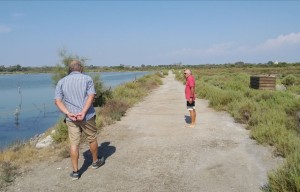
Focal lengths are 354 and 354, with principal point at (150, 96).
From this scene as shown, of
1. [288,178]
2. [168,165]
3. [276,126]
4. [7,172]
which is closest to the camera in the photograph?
[288,178]

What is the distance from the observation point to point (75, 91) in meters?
6.18

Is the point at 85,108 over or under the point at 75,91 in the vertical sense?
under

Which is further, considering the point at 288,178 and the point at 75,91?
the point at 75,91

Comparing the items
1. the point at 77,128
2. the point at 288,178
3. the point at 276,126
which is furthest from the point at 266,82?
Answer: the point at 288,178

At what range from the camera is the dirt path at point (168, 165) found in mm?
5836

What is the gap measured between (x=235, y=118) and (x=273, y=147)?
4255mm

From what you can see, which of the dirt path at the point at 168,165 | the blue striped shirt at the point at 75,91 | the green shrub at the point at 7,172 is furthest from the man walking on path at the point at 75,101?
the green shrub at the point at 7,172

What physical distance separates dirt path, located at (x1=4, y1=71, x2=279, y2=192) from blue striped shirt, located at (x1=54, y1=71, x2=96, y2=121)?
1.22 m

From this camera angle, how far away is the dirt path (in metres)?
5.84

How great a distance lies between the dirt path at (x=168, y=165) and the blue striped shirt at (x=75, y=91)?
122 centimetres

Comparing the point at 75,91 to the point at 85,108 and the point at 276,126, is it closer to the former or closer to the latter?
the point at 85,108

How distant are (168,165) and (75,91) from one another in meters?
2.31

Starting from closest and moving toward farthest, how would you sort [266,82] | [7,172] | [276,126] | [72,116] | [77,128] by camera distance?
[72,116] < [77,128] < [7,172] < [276,126] < [266,82]

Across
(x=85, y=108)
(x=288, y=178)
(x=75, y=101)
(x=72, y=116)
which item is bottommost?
(x=288, y=178)
